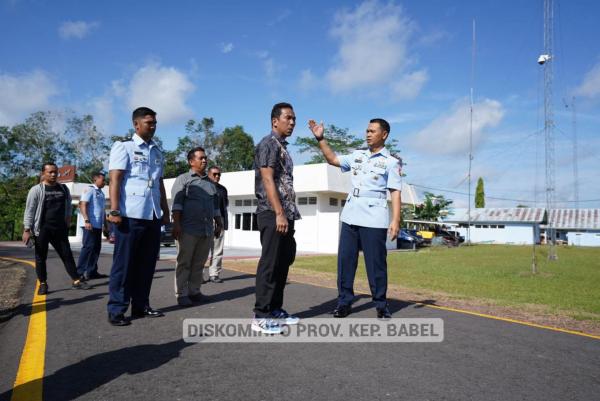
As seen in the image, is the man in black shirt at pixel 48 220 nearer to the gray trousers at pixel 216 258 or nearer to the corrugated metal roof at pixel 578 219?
the gray trousers at pixel 216 258

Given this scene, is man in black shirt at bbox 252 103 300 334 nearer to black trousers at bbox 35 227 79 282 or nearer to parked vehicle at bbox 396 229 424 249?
black trousers at bbox 35 227 79 282

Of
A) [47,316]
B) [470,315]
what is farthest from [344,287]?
[47,316]

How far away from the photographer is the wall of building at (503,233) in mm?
53688

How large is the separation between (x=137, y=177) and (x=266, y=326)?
6.47 ft

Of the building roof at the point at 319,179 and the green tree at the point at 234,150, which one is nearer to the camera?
the building roof at the point at 319,179

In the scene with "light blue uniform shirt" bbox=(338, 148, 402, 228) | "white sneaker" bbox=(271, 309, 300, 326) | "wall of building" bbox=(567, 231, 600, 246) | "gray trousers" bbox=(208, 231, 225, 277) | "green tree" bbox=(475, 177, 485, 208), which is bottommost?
"wall of building" bbox=(567, 231, 600, 246)

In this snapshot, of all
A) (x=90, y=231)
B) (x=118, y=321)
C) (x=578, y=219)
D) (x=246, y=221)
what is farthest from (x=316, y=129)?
(x=578, y=219)

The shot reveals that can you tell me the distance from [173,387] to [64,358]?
3.38 feet

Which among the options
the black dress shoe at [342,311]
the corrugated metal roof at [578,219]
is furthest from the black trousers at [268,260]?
the corrugated metal roof at [578,219]

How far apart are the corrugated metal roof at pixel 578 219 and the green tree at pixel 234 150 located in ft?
138

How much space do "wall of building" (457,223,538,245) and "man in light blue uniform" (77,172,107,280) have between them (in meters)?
54.3

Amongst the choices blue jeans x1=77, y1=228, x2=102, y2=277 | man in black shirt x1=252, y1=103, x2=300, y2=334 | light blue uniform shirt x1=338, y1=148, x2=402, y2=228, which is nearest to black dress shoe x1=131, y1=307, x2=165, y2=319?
man in black shirt x1=252, y1=103, x2=300, y2=334

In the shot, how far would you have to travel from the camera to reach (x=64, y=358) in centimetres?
285

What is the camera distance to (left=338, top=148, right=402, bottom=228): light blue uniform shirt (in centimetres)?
436
